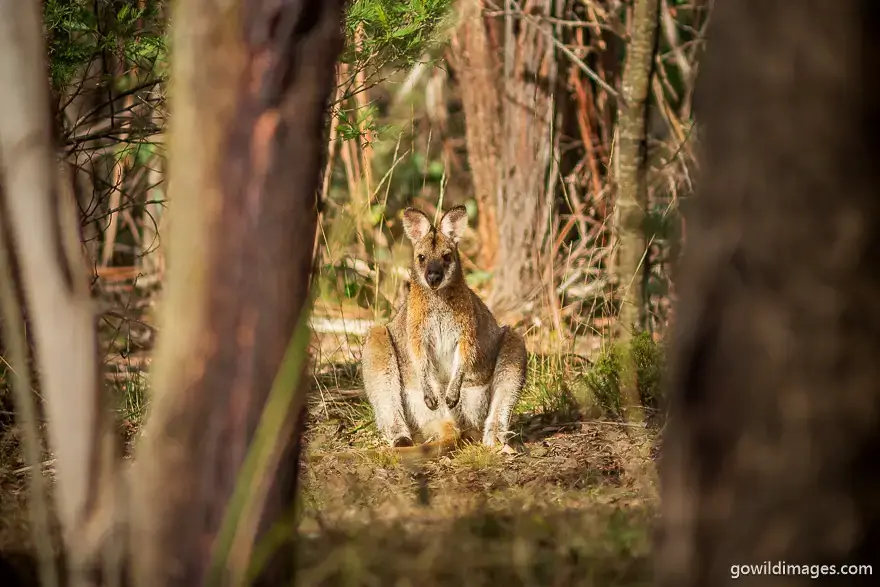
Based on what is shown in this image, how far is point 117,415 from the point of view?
566 centimetres

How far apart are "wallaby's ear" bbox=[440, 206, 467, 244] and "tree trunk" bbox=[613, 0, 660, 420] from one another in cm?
105

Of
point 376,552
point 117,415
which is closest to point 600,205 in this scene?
point 117,415

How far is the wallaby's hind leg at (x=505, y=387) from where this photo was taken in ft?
18.9

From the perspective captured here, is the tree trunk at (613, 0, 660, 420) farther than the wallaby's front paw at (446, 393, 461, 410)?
Yes

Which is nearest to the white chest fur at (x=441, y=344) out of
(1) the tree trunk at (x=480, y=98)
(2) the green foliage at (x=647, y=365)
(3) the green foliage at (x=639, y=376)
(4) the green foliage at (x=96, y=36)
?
(3) the green foliage at (x=639, y=376)

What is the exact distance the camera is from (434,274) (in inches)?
234

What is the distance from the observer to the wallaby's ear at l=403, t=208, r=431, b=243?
20.4ft

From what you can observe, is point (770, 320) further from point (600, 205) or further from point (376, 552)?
point (600, 205)

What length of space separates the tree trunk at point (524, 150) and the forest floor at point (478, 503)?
2.03 m

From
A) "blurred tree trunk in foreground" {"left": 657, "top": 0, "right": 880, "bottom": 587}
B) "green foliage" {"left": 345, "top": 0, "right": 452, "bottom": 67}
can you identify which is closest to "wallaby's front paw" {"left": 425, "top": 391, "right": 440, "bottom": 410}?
"green foliage" {"left": 345, "top": 0, "right": 452, "bottom": 67}

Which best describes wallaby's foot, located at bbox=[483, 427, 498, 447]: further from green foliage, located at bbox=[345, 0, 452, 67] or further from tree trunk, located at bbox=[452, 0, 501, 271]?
tree trunk, located at bbox=[452, 0, 501, 271]

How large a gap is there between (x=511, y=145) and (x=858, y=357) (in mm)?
6338

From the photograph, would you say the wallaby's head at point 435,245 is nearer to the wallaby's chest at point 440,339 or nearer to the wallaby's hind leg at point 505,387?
the wallaby's chest at point 440,339

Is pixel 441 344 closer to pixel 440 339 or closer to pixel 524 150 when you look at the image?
pixel 440 339
